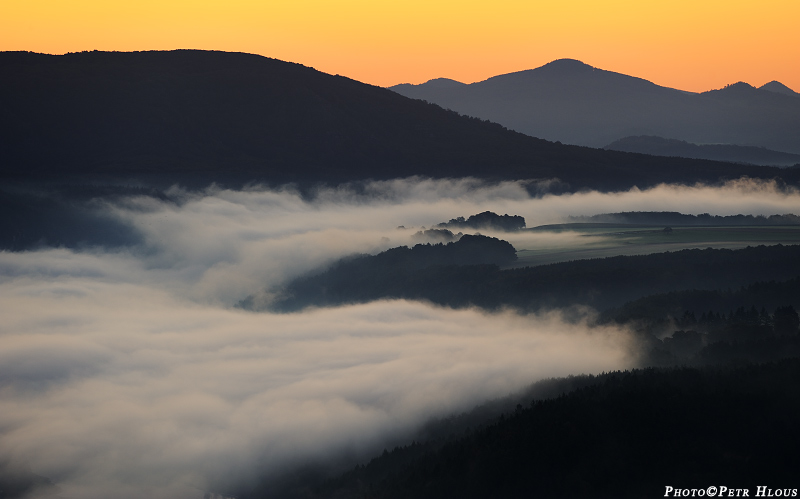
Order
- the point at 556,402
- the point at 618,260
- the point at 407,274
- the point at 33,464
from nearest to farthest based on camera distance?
the point at 556,402 → the point at 33,464 → the point at 618,260 → the point at 407,274

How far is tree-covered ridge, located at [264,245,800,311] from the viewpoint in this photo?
11481 cm

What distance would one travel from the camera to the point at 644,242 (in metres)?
166

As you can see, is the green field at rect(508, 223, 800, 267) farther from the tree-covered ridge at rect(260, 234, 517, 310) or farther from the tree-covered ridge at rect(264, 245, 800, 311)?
the tree-covered ridge at rect(264, 245, 800, 311)

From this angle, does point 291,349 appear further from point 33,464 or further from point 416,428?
point 416,428

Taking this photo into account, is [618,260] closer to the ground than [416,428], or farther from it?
farther from it

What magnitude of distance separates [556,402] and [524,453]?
801 cm

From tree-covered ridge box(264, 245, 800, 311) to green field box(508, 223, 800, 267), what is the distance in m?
10.8

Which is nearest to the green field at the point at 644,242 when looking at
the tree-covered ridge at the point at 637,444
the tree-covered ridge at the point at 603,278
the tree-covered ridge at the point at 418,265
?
the tree-covered ridge at the point at 418,265

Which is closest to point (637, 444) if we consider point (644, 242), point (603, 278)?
point (603, 278)

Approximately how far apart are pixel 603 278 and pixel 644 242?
45559 millimetres

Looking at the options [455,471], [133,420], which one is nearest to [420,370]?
[133,420]

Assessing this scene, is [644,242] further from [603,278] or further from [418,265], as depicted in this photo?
[418,265]

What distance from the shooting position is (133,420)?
132 metres

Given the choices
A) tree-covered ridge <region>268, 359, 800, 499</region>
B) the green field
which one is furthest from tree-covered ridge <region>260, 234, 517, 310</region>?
tree-covered ridge <region>268, 359, 800, 499</region>
